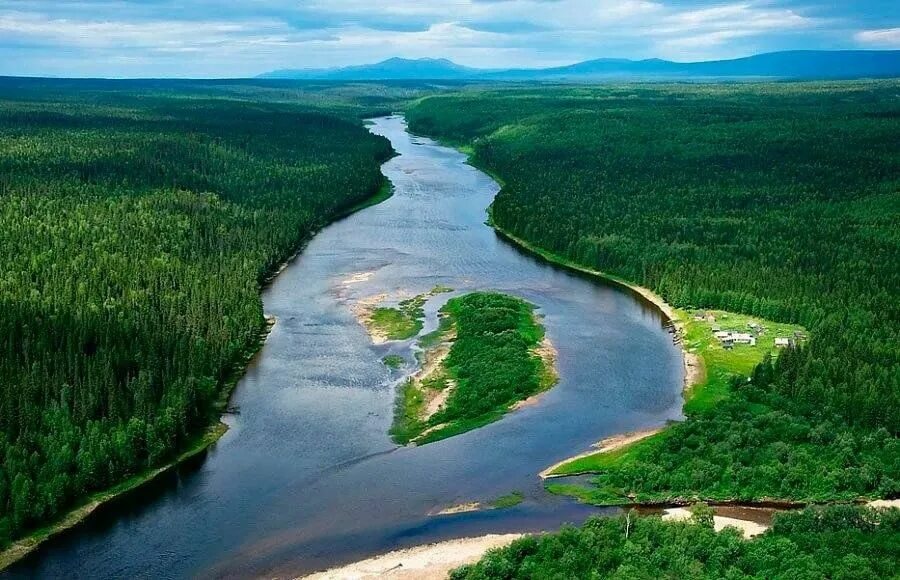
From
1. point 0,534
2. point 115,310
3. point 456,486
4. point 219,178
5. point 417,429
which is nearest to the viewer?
point 0,534

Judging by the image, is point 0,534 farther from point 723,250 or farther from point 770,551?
point 723,250

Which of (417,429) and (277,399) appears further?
(277,399)

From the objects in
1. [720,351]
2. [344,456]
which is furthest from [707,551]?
[720,351]

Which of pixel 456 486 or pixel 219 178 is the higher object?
pixel 219 178

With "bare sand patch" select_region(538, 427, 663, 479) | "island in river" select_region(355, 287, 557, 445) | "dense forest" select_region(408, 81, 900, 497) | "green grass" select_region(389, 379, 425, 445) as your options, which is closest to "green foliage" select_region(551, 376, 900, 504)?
"dense forest" select_region(408, 81, 900, 497)

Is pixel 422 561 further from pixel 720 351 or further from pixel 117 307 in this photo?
pixel 117 307

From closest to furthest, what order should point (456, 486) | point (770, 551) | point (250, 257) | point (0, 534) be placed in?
point (770, 551) < point (0, 534) < point (456, 486) < point (250, 257)

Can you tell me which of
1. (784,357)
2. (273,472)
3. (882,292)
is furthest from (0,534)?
(882,292)
